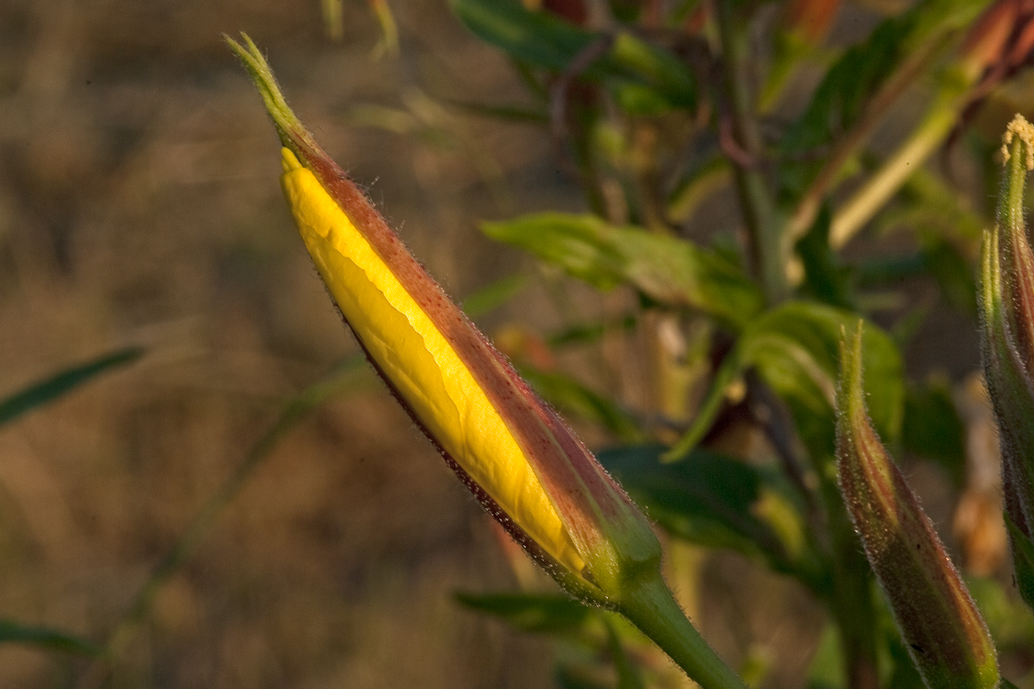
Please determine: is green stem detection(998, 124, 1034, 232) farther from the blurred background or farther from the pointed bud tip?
the blurred background

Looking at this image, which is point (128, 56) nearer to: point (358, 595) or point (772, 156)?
point (358, 595)

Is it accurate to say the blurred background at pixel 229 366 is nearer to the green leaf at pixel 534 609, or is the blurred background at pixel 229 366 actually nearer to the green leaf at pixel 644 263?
the green leaf at pixel 534 609

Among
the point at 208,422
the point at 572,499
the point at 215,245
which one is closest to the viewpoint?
the point at 572,499

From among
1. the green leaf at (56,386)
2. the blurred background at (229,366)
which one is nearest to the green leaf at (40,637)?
the green leaf at (56,386)

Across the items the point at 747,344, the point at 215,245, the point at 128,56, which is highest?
the point at 747,344

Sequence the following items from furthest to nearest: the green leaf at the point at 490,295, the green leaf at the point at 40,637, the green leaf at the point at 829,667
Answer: the green leaf at the point at 490,295 < the green leaf at the point at 829,667 < the green leaf at the point at 40,637

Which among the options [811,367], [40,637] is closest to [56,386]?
[40,637]

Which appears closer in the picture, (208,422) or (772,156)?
(772,156)

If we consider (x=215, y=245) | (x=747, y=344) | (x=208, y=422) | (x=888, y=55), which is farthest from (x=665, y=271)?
(x=215, y=245)
